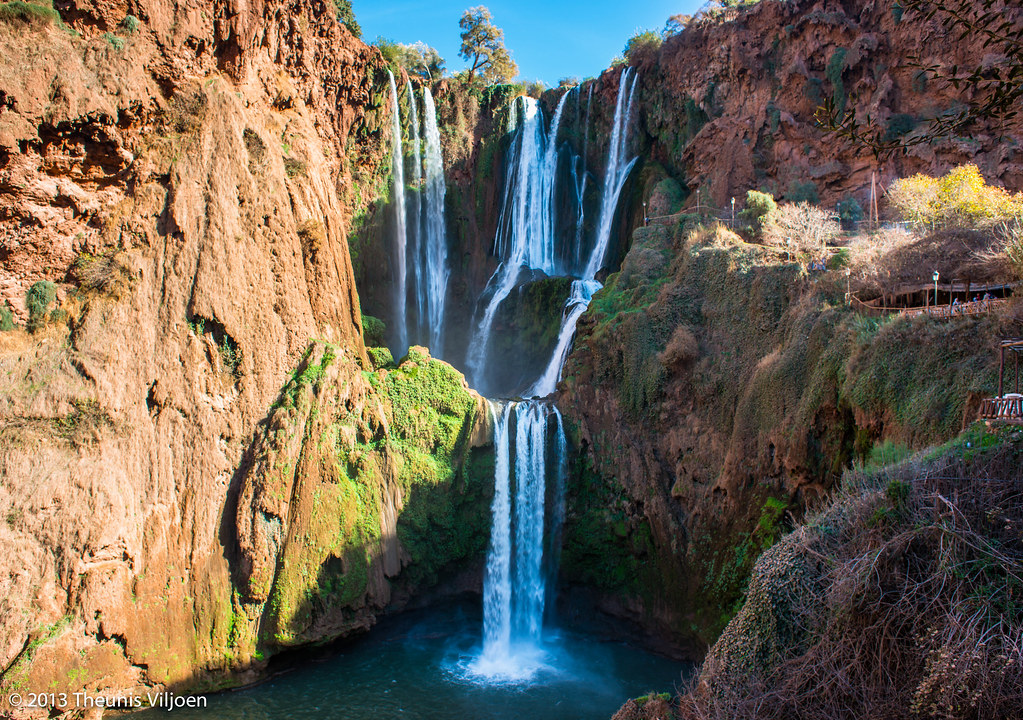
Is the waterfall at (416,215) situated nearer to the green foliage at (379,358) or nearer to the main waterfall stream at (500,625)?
the main waterfall stream at (500,625)

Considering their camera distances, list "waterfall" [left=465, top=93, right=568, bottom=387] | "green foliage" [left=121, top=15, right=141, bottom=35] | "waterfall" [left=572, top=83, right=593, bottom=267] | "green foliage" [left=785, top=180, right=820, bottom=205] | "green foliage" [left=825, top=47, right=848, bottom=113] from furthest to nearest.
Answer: "waterfall" [left=572, top=83, right=593, bottom=267] → "waterfall" [left=465, top=93, right=568, bottom=387] → "green foliage" [left=825, top=47, right=848, bottom=113] → "green foliage" [left=785, top=180, right=820, bottom=205] → "green foliage" [left=121, top=15, right=141, bottom=35]

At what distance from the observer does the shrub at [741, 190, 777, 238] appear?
78.2 ft

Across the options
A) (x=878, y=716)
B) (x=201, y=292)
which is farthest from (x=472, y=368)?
(x=878, y=716)

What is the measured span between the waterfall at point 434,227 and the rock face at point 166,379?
40.0 feet

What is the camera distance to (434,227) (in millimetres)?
34781

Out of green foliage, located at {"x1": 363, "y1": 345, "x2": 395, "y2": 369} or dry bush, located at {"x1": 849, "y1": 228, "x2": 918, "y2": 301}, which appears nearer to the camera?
dry bush, located at {"x1": 849, "y1": 228, "x2": 918, "y2": 301}

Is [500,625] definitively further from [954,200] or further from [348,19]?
[348,19]

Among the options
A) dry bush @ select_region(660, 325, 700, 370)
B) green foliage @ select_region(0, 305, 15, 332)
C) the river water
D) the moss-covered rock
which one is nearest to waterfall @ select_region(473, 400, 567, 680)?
the moss-covered rock

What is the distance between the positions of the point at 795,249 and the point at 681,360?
16.7 ft

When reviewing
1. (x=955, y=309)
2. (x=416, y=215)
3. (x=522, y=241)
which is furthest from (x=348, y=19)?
(x=955, y=309)

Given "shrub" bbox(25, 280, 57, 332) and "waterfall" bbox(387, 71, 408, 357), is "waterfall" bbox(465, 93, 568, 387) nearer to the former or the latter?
"waterfall" bbox(387, 71, 408, 357)

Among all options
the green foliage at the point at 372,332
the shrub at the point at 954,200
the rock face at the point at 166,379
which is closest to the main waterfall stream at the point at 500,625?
the rock face at the point at 166,379

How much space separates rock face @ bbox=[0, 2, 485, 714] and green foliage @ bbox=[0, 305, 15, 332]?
209 millimetres

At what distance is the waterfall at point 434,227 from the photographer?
112ft
